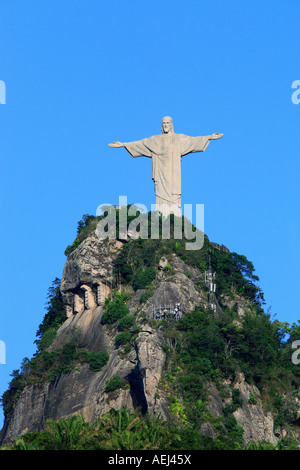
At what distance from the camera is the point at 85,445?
1988 inches

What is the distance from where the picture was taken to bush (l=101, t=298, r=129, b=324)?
63344 mm

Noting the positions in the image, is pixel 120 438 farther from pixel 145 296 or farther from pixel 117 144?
pixel 117 144

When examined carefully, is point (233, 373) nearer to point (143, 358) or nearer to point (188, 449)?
point (143, 358)

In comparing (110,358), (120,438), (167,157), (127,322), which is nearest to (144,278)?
(127,322)

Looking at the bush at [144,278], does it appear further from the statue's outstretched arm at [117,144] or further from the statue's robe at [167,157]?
the statue's outstretched arm at [117,144]

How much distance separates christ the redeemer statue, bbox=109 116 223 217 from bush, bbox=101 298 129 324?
657cm

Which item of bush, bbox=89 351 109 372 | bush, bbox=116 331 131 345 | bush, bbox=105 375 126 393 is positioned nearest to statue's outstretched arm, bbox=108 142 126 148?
bush, bbox=116 331 131 345

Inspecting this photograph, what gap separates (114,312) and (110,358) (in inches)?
108

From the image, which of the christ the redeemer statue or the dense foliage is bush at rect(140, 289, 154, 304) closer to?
the christ the redeemer statue

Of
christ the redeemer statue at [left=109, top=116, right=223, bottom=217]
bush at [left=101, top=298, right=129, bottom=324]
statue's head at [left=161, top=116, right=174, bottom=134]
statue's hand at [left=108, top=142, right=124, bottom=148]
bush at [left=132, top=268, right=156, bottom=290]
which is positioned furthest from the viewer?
statue's head at [left=161, top=116, right=174, bottom=134]

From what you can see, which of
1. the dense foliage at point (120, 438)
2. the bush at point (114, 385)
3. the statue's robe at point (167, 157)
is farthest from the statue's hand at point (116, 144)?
the dense foliage at point (120, 438)

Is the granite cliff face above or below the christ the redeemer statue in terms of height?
below

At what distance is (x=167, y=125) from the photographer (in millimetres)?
69750
